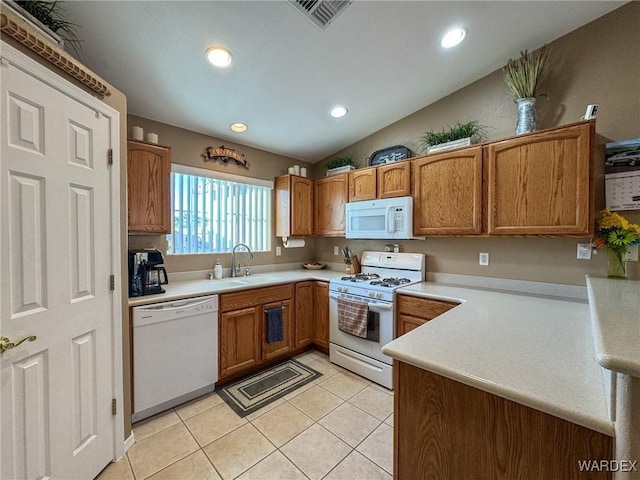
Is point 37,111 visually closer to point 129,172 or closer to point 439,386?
point 129,172

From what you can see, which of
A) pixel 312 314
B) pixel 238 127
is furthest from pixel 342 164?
pixel 312 314

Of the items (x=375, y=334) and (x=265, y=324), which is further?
(x=265, y=324)

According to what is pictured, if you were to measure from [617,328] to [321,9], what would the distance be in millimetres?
2171

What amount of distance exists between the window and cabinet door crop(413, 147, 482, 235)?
1.96 meters

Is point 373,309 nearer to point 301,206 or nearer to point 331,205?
point 331,205

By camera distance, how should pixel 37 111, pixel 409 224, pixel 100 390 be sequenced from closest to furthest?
pixel 37 111
pixel 100 390
pixel 409 224

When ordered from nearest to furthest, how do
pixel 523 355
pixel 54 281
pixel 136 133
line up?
pixel 523 355 < pixel 54 281 < pixel 136 133

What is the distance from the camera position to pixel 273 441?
1.80 m

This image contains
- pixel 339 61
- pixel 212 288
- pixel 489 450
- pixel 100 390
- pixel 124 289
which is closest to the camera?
pixel 489 450

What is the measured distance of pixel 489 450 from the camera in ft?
2.93

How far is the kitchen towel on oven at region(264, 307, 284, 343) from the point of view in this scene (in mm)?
2695

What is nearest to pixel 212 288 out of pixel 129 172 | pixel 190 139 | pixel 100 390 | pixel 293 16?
pixel 100 390

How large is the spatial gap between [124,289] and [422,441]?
1.88 meters

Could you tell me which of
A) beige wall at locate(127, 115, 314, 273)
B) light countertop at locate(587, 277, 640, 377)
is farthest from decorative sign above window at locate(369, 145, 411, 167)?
light countertop at locate(587, 277, 640, 377)
